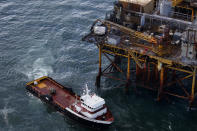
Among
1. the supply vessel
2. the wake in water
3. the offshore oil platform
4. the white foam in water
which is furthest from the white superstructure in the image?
the wake in water

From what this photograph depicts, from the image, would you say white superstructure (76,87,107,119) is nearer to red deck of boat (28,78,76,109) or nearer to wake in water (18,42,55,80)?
red deck of boat (28,78,76,109)

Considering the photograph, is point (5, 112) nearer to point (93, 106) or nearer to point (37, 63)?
point (37, 63)

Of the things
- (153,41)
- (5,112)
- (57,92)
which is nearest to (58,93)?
(57,92)

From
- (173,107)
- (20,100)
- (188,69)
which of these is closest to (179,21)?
(188,69)

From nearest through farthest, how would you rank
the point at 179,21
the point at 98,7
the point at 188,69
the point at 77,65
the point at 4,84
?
the point at 188,69
the point at 179,21
the point at 4,84
the point at 77,65
the point at 98,7

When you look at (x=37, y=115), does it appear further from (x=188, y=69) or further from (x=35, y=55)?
(x=188, y=69)

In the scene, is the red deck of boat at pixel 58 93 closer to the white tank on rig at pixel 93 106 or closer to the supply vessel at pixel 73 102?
the supply vessel at pixel 73 102

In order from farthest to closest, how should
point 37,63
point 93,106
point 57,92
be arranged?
point 37,63, point 57,92, point 93,106
